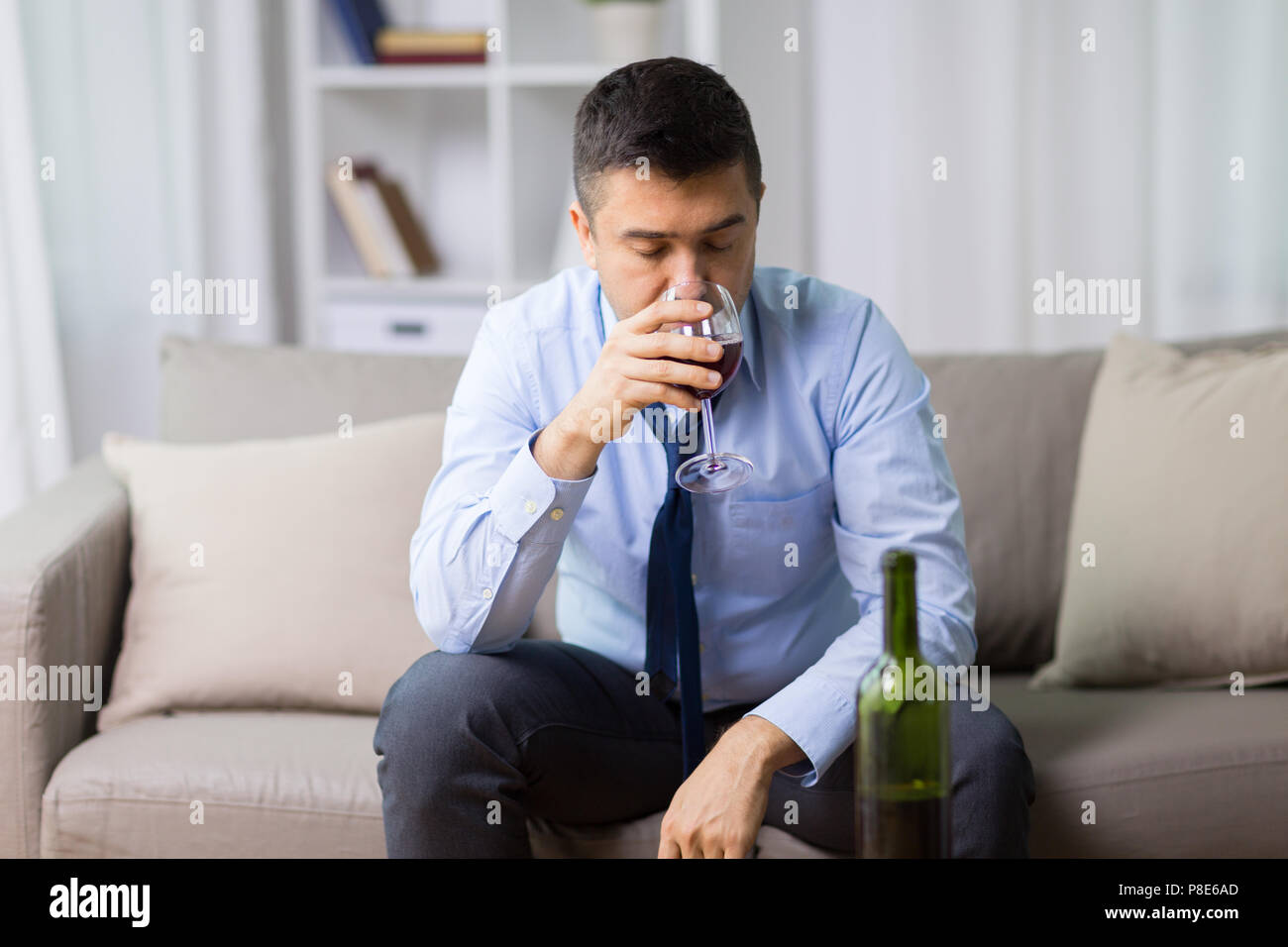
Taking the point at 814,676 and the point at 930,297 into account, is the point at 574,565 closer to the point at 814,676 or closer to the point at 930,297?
the point at 814,676

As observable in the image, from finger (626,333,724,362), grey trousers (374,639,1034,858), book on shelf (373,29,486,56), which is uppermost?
book on shelf (373,29,486,56)

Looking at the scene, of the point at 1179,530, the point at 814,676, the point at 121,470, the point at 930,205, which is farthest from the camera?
the point at 930,205

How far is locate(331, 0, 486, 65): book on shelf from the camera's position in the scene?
8.93ft

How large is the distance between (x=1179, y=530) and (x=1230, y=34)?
1384mm

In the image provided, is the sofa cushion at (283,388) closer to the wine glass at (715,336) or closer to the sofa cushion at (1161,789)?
the wine glass at (715,336)

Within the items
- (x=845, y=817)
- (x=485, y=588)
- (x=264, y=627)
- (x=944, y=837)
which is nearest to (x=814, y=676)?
(x=845, y=817)

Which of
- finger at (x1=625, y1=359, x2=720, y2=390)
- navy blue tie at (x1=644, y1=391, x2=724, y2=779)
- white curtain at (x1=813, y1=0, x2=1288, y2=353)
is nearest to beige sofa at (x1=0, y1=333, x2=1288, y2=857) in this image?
navy blue tie at (x1=644, y1=391, x2=724, y2=779)

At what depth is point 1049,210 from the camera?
2.63 metres

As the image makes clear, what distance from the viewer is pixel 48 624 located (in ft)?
4.79

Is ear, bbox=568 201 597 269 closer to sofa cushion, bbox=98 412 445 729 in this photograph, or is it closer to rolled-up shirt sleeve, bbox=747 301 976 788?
rolled-up shirt sleeve, bbox=747 301 976 788

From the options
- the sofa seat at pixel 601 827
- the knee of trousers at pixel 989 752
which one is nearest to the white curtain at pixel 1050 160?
the sofa seat at pixel 601 827

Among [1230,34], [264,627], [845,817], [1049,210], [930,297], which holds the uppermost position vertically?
[1230,34]

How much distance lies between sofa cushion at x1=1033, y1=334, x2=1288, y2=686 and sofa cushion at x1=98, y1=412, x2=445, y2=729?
871 millimetres

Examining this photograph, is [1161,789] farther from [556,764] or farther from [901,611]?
[901,611]
